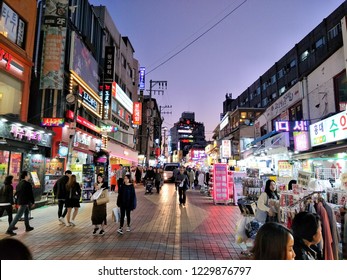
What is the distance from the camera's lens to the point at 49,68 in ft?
50.8

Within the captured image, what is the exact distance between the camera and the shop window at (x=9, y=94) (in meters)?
12.1

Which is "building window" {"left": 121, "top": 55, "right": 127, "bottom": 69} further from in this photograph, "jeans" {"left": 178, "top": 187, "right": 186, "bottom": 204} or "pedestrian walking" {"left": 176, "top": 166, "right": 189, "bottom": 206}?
"jeans" {"left": 178, "top": 187, "right": 186, "bottom": 204}

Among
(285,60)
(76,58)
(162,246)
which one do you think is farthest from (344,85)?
(285,60)

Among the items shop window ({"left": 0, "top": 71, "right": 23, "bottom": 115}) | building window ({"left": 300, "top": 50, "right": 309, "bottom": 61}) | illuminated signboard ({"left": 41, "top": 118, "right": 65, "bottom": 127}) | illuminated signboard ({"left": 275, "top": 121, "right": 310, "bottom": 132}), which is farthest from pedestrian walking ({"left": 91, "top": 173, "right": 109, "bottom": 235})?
building window ({"left": 300, "top": 50, "right": 309, "bottom": 61})

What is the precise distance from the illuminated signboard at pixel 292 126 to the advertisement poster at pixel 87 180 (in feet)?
36.8

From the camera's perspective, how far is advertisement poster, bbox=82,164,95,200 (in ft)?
48.9

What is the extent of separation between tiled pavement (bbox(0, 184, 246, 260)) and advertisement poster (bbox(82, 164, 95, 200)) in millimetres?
4261

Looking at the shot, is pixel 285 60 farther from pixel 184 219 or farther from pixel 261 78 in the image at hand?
pixel 184 219

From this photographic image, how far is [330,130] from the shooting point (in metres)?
11.5

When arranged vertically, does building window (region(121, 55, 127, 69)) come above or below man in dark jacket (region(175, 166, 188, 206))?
above

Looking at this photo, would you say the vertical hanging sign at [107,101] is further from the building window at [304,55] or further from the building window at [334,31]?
the building window at [304,55]
